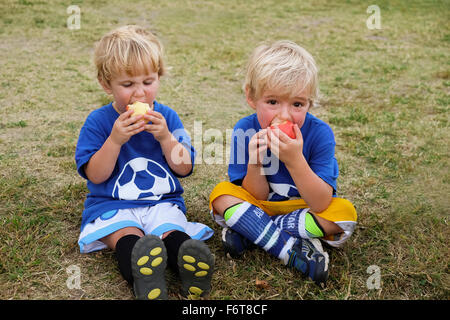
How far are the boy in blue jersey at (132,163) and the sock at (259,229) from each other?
25 cm

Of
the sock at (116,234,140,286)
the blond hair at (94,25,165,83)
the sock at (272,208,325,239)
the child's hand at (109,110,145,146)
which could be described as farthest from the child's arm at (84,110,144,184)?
the sock at (272,208,325,239)

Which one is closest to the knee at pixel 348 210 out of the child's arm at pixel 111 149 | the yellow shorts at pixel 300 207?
the yellow shorts at pixel 300 207

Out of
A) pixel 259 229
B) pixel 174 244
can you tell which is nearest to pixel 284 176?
pixel 259 229

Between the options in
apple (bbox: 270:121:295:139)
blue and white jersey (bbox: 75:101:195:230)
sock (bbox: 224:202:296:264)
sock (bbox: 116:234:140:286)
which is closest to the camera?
sock (bbox: 116:234:140:286)

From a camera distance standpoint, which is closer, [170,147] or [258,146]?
[258,146]

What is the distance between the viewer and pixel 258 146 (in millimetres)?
2115

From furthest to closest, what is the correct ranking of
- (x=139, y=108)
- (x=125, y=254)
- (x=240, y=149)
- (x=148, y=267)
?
(x=240, y=149)
(x=139, y=108)
(x=125, y=254)
(x=148, y=267)

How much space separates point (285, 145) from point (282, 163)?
0.96 feet

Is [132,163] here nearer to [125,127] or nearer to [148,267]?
[125,127]

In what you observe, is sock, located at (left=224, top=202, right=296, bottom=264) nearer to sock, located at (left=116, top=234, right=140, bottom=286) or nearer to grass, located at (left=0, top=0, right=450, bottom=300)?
grass, located at (left=0, top=0, right=450, bottom=300)

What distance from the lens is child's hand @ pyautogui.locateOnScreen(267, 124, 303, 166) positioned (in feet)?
6.51

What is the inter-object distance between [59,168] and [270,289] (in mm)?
1829

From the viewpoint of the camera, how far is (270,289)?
2004mm

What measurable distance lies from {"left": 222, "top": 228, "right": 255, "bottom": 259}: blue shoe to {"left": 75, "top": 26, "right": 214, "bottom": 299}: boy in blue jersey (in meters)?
0.16
